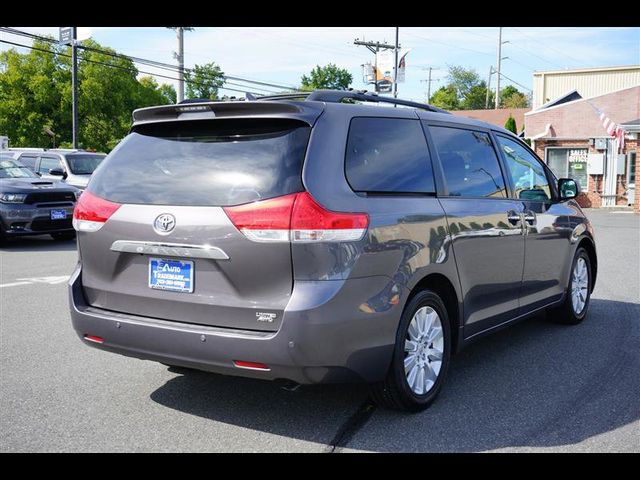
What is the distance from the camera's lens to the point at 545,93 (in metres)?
40.0

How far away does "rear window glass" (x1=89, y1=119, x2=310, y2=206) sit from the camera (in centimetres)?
360

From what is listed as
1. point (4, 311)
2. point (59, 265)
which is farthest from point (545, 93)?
point (4, 311)

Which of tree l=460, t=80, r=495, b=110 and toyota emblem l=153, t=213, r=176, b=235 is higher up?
tree l=460, t=80, r=495, b=110

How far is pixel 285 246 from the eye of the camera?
3500mm

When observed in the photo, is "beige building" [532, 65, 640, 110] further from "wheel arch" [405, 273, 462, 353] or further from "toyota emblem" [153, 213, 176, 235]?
"toyota emblem" [153, 213, 176, 235]

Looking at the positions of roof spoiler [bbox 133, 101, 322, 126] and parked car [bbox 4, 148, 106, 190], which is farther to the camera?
parked car [bbox 4, 148, 106, 190]

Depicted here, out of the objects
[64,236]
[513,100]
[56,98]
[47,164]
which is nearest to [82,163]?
[47,164]

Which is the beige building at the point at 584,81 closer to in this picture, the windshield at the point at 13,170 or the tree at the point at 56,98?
the windshield at the point at 13,170

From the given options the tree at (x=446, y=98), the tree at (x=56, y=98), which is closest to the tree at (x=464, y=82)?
the tree at (x=446, y=98)

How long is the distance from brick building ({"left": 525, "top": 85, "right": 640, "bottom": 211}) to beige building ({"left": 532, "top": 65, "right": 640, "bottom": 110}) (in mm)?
5338

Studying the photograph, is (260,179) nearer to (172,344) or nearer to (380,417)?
(172,344)

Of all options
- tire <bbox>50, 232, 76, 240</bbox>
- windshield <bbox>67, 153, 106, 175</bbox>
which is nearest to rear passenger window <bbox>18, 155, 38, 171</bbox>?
windshield <bbox>67, 153, 106, 175</bbox>
